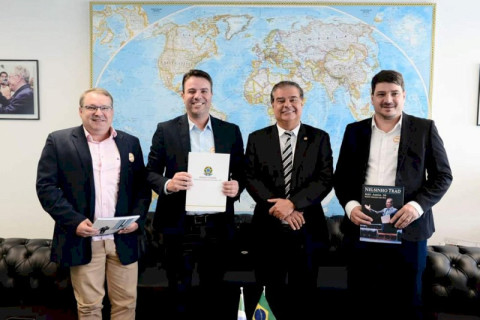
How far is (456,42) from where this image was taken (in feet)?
11.9

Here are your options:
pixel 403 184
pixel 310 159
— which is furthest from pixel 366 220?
pixel 310 159

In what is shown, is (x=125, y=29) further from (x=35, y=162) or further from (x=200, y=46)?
(x=35, y=162)

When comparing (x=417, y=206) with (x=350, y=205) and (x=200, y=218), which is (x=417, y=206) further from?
(x=200, y=218)

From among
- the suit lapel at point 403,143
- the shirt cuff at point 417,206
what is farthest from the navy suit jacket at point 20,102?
the shirt cuff at point 417,206

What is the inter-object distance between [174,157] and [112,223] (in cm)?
54

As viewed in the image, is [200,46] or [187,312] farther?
[200,46]

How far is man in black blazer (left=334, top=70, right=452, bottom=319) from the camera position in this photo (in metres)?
2.14

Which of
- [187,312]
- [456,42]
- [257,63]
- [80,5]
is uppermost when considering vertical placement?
[80,5]

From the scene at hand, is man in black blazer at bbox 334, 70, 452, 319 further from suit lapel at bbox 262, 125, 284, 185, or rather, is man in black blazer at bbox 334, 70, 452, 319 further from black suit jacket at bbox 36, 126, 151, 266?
black suit jacket at bbox 36, 126, 151, 266

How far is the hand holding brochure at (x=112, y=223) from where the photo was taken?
2.05 m

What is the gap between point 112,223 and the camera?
2090 mm

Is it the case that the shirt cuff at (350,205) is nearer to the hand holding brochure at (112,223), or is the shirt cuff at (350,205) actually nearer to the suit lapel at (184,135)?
the suit lapel at (184,135)

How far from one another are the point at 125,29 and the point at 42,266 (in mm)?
2310

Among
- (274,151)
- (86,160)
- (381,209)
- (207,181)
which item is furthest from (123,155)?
(381,209)
